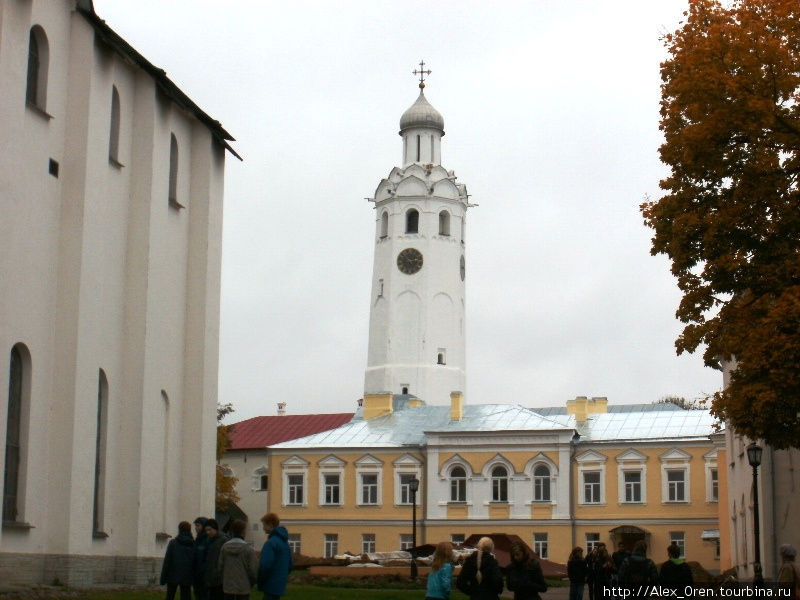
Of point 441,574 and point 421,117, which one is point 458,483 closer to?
point 421,117

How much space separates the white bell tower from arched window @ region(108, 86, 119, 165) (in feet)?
179

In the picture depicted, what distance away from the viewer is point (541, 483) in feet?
193

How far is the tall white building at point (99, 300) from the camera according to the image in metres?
21.9

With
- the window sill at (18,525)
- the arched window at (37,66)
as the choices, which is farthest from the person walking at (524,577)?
the arched window at (37,66)

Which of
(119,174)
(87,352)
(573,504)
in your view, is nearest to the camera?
(87,352)

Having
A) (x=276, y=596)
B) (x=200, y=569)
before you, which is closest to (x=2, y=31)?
(x=200, y=569)

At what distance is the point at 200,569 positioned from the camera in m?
17.6

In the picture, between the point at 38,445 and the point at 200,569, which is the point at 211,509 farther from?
the point at 200,569

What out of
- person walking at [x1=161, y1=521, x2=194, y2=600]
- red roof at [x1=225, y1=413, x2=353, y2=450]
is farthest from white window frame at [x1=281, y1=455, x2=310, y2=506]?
person walking at [x1=161, y1=521, x2=194, y2=600]

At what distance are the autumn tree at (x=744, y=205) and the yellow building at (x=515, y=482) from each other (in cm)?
3645

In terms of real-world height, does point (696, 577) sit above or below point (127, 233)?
below

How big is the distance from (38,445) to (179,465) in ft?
22.6

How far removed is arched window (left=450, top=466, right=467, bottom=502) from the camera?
59.6 meters

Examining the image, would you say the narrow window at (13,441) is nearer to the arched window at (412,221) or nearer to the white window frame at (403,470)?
the white window frame at (403,470)
